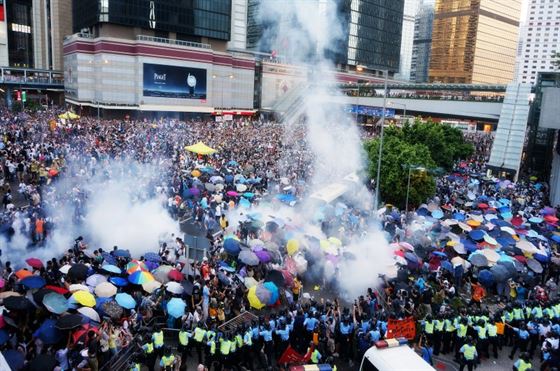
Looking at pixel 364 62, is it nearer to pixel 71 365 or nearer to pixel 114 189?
pixel 114 189

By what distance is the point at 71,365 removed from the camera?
750 cm

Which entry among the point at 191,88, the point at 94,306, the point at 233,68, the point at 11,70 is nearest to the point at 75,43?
the point at 191,88

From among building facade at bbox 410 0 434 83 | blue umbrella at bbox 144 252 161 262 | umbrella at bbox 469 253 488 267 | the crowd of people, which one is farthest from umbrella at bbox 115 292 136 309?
building facade at bbox 410 0 434 83

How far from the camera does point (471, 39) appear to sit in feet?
369

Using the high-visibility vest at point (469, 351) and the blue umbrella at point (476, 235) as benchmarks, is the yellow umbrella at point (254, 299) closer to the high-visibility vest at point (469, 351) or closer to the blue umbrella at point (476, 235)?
the high-visibility vest at point (469, 351)

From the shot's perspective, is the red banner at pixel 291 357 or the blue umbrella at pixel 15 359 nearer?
the blue umbrella at pixel 15 359

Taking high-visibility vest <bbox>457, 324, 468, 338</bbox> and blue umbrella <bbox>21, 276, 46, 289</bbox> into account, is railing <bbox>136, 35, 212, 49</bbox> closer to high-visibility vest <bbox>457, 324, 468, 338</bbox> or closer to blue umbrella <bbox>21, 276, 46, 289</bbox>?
blue umbrella <bbox>21, 276, 46, 289</bbox>

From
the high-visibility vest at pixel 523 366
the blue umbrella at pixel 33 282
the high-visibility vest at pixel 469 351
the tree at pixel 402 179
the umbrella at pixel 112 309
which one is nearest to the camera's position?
the high-visibility vest at pixel 523 366

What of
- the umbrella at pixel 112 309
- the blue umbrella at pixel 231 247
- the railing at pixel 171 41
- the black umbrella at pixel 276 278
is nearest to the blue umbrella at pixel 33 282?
the umbrella at pixel 112 309

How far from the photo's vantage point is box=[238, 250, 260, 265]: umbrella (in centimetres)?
1112

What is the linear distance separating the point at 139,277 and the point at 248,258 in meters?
2.67

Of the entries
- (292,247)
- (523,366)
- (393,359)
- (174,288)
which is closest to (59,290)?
(174,288)

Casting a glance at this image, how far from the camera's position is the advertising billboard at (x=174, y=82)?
1989 inches

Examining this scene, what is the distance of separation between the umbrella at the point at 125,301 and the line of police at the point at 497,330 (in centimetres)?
586
